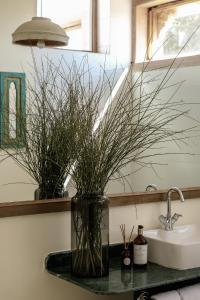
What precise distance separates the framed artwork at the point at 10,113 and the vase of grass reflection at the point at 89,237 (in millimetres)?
454

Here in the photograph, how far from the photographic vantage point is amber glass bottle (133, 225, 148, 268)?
2186mm

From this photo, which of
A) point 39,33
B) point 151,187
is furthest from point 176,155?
point 39,33

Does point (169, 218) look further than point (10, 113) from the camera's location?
Yes

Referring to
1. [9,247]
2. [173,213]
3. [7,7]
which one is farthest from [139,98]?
[9,247]

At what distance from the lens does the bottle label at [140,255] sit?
2.19 meters

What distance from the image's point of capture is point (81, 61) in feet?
8.29

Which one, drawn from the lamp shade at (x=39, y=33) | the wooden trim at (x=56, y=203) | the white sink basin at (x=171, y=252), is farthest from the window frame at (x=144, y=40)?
the white sink basin at (x=171, y=252)

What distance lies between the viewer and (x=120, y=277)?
205 centimetres

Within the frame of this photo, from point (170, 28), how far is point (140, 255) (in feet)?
4.36

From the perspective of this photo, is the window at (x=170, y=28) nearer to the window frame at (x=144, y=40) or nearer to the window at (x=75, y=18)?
the window frame at (x=144, y=40)

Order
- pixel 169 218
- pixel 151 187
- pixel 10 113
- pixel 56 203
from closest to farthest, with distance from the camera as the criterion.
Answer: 1. pixel 56 203
2. pixel 10 113
3. pixel 169 218
4. pixel 151 187

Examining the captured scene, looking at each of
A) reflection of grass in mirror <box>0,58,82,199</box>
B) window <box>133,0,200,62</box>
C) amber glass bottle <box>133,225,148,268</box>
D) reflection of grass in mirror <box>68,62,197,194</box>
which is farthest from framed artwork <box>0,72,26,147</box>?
window <box>133,0,200,62</box>

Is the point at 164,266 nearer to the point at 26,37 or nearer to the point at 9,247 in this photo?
the point at 9,247

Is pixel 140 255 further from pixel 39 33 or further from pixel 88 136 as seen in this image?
pixel 39 33
